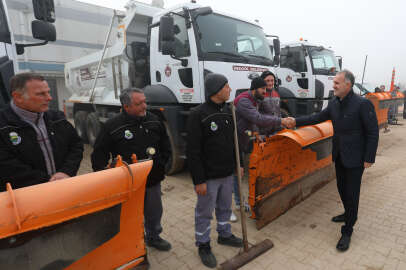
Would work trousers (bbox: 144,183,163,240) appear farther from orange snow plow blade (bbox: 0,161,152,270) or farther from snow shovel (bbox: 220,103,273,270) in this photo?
snow shovel (bbox: 220,103,273,270)

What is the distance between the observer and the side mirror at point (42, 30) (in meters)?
3.13

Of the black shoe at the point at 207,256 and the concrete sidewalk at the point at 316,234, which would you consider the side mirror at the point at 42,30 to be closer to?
the concrete sidewalk at the point at 316,234

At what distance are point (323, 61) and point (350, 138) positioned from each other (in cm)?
614

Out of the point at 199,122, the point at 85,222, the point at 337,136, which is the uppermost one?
the point at 199,122

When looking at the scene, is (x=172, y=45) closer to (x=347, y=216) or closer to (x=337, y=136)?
(x=337, y=136)

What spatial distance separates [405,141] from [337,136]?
6.58 meters

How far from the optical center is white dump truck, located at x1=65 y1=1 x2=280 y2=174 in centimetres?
408

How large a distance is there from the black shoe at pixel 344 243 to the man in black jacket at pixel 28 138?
2707mm

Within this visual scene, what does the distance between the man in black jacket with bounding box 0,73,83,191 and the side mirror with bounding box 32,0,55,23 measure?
191cm

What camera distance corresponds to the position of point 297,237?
2941 millimetres

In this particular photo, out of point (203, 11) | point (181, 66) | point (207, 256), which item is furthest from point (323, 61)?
point (207, 256)

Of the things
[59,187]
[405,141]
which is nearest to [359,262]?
[59,187]

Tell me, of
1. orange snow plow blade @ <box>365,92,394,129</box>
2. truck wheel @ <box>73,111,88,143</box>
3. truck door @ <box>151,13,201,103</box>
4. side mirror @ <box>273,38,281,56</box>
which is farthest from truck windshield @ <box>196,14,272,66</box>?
truck wheel @ <box>73,111,88,143</box>

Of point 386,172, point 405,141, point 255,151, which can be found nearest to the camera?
point 255,151
